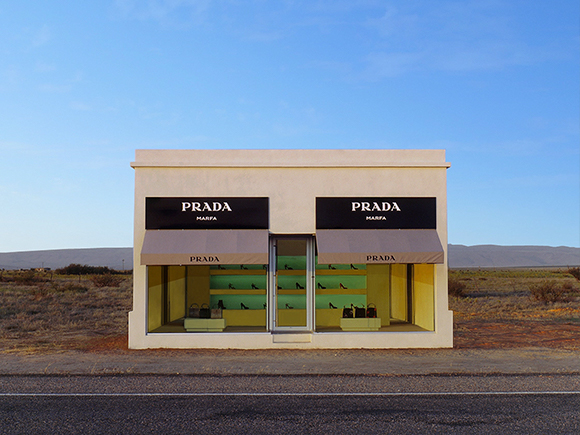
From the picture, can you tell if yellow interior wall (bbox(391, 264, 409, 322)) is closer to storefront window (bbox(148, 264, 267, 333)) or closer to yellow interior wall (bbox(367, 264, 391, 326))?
yellow interior wall (bbox(367, 264, 391, 326))

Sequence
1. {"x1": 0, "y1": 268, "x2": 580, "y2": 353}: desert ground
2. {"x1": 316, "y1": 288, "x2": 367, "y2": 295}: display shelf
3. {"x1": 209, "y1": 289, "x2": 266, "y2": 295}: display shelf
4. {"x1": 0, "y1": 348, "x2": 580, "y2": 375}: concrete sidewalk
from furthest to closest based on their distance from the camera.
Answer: {"x1": 316, "y1": 288, "x2": 367, "y2": 295}: display shelf → {"x1": 209, "y1": 289, "x2": 266, "y2": 295}: display shelf → {"x1": 0, "y1": 268, "x2": 580, "y2": 353}: desert ground → {"x1": 0, "y1": 348, "x2": 580, "y2": 375}: concrete sidewalk

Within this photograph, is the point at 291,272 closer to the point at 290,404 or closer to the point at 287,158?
the point at 287,158

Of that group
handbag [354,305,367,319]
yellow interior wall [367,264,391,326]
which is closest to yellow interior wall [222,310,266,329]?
handbag [354,305,367,319]

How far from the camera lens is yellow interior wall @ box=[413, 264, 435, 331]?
15.6m

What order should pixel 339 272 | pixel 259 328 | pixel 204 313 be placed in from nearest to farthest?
1. pixel 259 328
2. pixel 204 313
3. pixel 339 272

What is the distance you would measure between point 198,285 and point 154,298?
2.51 meters

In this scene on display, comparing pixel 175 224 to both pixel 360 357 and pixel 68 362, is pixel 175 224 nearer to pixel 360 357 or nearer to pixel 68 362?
pixel 68 362

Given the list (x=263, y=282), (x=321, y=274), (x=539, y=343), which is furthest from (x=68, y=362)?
(x=539, y=343)

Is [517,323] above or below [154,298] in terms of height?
below

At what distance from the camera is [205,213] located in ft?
50.0

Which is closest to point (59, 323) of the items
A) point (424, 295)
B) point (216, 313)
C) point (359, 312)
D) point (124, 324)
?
point (124, 324)

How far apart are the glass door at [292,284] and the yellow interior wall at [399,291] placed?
3.74 metres

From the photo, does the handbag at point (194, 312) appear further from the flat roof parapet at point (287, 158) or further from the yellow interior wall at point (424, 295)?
the yellow interior wall at point (424, 295)

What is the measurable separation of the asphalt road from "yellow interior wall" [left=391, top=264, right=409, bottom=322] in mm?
7218
